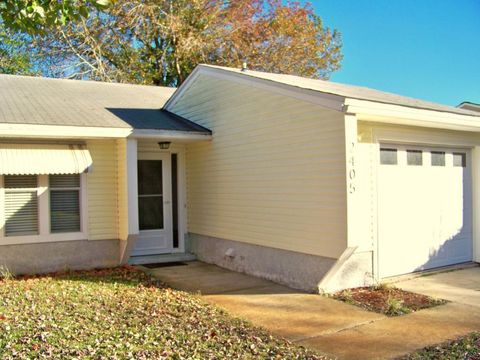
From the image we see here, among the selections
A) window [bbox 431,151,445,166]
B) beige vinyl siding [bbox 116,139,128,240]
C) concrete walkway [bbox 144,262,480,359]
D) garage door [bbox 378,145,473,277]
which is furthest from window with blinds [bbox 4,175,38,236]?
window [bbox 431,151,445,166]

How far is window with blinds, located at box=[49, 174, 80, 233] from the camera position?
9742 mm

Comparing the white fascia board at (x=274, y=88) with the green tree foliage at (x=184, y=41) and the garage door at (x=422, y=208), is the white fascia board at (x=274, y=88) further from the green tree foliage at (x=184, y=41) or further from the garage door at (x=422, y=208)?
the green tree foliage at (x=184, y=41)

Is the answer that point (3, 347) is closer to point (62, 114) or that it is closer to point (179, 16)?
point (62, 114)

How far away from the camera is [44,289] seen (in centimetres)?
791

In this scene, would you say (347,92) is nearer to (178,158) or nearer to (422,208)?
(422,208)

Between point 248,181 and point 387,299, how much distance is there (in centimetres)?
345

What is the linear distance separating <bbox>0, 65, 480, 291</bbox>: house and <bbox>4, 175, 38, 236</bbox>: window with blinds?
20 mm

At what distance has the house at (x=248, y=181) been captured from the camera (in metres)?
7.73

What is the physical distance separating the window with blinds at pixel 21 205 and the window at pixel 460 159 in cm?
830

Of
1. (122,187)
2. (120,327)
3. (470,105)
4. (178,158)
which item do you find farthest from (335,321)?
(470,105)

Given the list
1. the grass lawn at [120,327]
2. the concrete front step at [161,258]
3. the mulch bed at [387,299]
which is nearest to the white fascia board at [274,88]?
the mulch bed at [387,299]

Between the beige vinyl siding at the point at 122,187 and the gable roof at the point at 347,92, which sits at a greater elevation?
the gable roof at the point at 347,92

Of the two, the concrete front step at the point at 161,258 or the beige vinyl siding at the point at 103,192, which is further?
the concrete front step at the point at 161,258

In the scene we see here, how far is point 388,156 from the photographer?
842 cm
